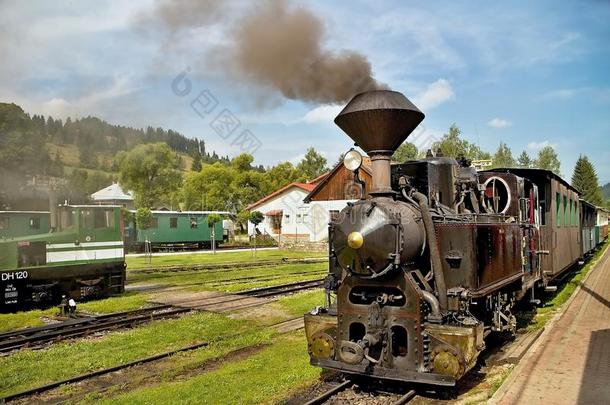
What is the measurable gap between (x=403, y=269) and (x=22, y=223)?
15.8 m

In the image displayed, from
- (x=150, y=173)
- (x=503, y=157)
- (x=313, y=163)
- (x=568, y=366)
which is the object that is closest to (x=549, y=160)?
(x=503, y=157)

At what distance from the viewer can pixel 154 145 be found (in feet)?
194

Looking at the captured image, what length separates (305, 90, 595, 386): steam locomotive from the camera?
627 centimetres

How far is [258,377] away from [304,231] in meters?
34.0

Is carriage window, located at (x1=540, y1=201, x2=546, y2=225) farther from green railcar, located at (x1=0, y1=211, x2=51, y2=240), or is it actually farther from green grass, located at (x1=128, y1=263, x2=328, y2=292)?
green railcar, located at (x1=0, y1=211, x2=51, y2=240)

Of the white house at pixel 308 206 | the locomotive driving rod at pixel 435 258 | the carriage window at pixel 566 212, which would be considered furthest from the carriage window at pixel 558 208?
the white house at pixel 308 206

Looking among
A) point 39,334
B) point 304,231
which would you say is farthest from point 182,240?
point 39,334

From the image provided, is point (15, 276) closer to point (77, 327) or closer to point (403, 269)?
point (77, 327)

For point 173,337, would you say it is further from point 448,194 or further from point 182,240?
point 182,240

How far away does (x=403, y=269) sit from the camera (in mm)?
6453

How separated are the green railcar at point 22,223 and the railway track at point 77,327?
5.94 m

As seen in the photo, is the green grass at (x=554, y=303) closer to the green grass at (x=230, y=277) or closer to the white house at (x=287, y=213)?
the green grass at (x=230, y=277)

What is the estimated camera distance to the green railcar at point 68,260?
14148mm

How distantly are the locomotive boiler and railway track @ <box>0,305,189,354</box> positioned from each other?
6.59 metres
